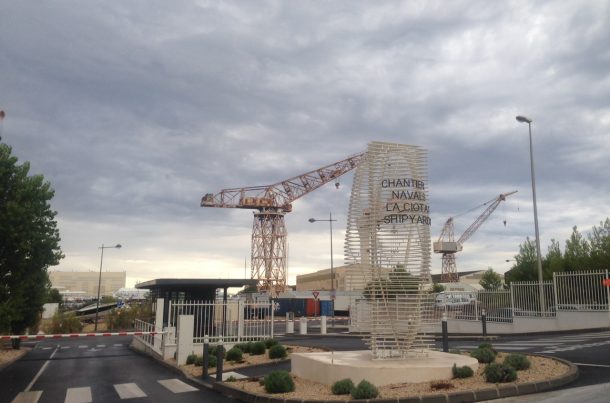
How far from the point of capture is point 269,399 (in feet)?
35.0

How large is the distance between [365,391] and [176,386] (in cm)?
633

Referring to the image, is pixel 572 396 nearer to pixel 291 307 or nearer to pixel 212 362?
pixel 212 362

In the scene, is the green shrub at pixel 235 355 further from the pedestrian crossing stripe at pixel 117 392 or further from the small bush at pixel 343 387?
the small bush at pixel 343 387

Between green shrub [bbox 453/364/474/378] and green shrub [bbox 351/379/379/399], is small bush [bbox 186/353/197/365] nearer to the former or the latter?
green shrub [bbox 351/379/379/399]

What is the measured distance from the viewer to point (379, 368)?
35.3 ft

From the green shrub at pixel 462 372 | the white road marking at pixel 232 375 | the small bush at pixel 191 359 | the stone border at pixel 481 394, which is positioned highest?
the green shrub at pixel 462 372

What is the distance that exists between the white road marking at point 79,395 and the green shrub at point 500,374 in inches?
347

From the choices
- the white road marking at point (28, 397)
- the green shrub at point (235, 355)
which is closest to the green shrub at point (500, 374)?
the green shrub at point (235, 355)

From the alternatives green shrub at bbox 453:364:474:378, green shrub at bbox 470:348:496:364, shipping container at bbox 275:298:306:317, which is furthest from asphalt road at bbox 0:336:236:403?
shipping container at bbox 275:298:306:317

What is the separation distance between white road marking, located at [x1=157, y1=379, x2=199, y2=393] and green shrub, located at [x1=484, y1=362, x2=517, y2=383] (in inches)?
283

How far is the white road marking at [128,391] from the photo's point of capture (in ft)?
41.2

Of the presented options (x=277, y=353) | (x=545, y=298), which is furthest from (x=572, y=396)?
(x=545, y=298)

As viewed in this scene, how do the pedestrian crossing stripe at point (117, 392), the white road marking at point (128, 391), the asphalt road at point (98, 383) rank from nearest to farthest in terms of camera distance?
the pedestrian crossing stripe at point (117, 392)
the asphalt road at point (98, 383)
the white road marking at point (128, 391)

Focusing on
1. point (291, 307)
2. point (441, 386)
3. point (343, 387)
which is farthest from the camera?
point (291, 307)
